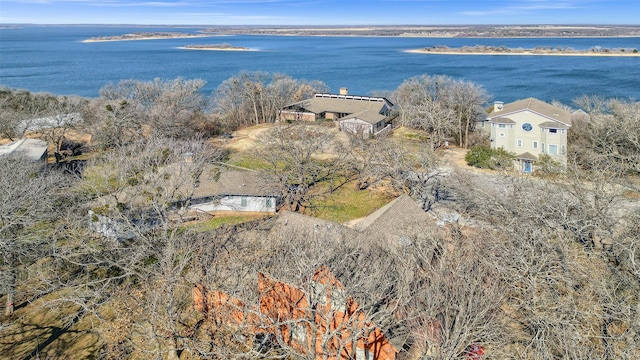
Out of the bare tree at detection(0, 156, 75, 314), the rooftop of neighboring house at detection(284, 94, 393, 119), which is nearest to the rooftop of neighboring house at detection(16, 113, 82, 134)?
the bare tree at detection(0, 156, 75, 314)

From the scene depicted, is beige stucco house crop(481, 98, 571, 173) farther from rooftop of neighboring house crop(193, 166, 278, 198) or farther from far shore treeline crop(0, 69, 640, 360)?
rooftop of neighboring house crop(193, 166, 278, 198)

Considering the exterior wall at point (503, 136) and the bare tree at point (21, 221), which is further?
the exterior wall at point (503, 136)

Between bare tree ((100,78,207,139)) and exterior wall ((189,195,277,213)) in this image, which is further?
bare tree ((100,78,207,139))

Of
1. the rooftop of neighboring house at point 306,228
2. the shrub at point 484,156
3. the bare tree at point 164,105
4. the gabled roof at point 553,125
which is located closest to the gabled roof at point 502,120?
the shrub at point 484,156

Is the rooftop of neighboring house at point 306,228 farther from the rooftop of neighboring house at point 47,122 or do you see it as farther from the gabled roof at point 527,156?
the rooftop of neighboring house at point 47,122

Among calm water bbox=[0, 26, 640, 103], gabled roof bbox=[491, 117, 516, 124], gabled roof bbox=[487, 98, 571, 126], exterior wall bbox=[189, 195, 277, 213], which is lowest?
exterior wall bbox=[189, 195, 277, 213]

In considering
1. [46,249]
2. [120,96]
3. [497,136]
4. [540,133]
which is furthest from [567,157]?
[120,96]
